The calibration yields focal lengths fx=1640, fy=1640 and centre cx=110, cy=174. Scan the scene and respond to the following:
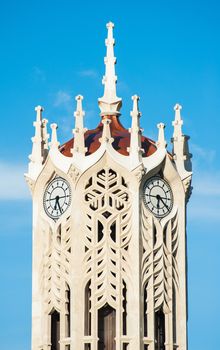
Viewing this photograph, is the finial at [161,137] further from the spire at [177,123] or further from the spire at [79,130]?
the spire at [79,130]

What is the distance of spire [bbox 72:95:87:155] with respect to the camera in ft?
236

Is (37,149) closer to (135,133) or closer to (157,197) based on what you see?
(135,133)

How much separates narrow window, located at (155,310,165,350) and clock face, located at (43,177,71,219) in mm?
6244

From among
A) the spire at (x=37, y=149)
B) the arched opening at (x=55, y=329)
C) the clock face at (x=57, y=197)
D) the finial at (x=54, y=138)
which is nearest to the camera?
the arched opening at (x=55, y=329)

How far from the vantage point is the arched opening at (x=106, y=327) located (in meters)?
70.9

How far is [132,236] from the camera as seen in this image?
7119 cm

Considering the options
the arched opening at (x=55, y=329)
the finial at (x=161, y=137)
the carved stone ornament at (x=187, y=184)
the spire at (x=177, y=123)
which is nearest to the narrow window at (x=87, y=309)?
the arched opening at (x=55, y=329)

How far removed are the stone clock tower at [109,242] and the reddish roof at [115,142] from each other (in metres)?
0.06

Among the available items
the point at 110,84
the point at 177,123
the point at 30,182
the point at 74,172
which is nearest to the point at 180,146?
the point at 177,123

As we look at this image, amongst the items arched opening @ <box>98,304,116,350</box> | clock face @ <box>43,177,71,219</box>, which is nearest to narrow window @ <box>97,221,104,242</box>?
clock face @ <box>43,177,71,219</box>

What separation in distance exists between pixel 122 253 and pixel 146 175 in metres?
3.63

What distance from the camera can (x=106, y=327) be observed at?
7125 cm

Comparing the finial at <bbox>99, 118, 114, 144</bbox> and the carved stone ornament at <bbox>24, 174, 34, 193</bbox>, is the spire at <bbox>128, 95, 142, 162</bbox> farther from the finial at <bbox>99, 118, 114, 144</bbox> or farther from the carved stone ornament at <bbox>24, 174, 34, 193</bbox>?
the carved stone ornament at <bbox>24, 174, 34, 193</bbox>

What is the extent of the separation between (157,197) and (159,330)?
5.87m
